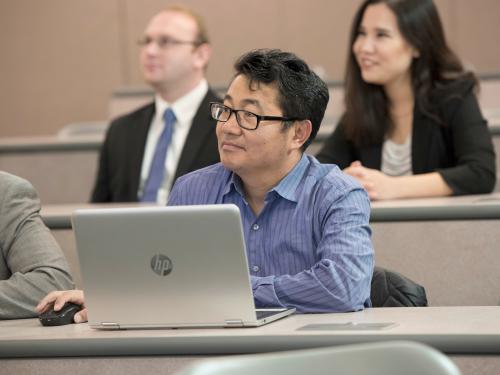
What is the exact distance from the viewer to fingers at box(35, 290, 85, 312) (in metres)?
2.31

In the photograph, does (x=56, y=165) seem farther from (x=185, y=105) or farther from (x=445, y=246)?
(x=445, y=246)

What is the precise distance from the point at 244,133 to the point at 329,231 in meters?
0.31

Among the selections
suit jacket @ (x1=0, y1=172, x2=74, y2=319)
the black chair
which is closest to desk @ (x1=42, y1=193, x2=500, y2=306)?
the black chair

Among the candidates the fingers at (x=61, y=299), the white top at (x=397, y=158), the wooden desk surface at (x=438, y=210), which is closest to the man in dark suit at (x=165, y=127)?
the white top at (x=397, y=158)

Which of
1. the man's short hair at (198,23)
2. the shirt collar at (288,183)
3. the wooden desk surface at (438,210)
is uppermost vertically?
the man's short hair at (198,23)

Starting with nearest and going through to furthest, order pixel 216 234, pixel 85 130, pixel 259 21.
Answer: pixel 216 234, pixel 85 130, pixel 259 21

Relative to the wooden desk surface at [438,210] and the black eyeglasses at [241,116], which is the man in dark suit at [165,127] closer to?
the wooden desk surface at [438,210]

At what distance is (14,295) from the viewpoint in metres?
2.44

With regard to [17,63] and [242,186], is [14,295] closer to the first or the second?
[242,186]

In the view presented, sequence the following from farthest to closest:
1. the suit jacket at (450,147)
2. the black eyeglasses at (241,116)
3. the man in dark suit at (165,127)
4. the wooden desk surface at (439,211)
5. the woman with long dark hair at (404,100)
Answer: the man in dark suit at (165,127) → the woman with long dark hair at (404,100) → the suit jacket at (450,147) → the wooden desk surface at (439,211) → the black eyeglasses at (241,116)

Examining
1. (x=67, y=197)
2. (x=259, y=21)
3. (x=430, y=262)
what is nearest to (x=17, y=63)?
(x=259, y=21)

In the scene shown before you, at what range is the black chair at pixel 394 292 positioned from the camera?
2.45 meters

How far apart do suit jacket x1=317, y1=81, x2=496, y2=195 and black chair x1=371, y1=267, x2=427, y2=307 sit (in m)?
1.17

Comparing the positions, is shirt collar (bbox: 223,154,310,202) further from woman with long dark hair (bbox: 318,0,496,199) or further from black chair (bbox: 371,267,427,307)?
woman with long dark hair (bbox: 318,0,496,199)
